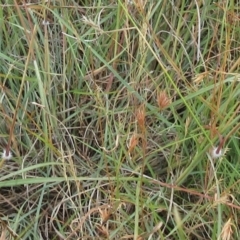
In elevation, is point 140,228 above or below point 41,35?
below

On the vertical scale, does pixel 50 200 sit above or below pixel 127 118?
below

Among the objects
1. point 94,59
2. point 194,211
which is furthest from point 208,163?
point 94,59

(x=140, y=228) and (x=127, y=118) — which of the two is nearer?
(x=140, y=228)

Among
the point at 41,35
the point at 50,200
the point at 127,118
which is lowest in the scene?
the point at 50,200

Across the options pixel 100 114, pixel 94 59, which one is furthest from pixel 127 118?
pixel 94 59

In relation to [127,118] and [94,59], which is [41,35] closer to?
[94,59]

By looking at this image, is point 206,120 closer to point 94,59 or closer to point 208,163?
point 208,163
